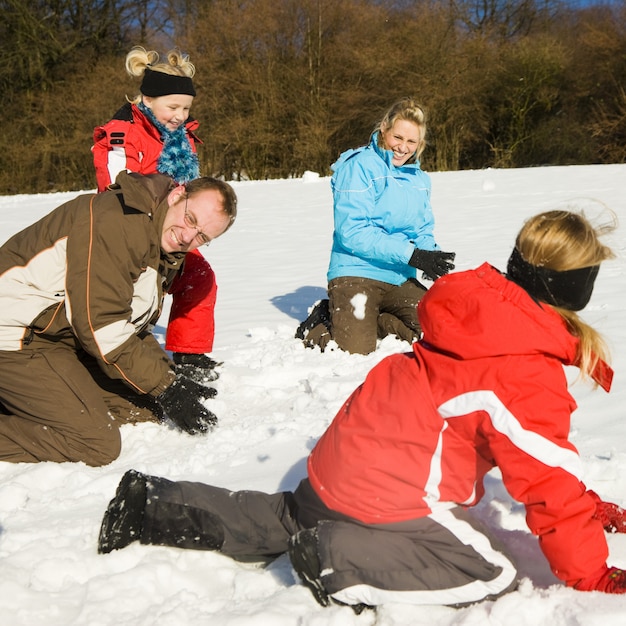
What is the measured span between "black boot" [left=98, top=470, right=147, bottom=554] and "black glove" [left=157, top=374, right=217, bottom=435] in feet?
2.62

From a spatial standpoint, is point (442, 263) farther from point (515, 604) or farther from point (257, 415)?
point (515, 604)

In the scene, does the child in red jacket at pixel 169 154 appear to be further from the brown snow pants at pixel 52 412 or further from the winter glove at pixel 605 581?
the winter glove at pixel 605 581

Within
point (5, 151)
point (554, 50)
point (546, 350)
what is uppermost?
point (554, 50)

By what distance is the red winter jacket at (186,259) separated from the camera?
360 cm

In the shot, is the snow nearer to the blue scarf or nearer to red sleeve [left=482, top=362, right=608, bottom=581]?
red sleeve [left=482, top=362, right=608, bottom=581]

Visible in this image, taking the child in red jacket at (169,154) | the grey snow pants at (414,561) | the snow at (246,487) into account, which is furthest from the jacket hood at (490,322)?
the child in red jacket at (169,154)

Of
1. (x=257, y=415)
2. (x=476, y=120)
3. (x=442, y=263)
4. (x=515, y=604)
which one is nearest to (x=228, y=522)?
(x=515, y=604)

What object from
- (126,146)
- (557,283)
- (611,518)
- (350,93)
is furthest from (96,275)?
(350,93)

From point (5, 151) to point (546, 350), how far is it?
20.4 meters

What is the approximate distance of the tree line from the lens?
18344mm

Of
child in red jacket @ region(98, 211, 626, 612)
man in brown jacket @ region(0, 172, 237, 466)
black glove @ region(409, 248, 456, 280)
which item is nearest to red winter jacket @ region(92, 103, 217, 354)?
man in brown jacket @ region(0, 172, 237, 466)

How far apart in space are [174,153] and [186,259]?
56 centimetres

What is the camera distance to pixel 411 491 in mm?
1797

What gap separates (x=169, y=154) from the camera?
3715mm
